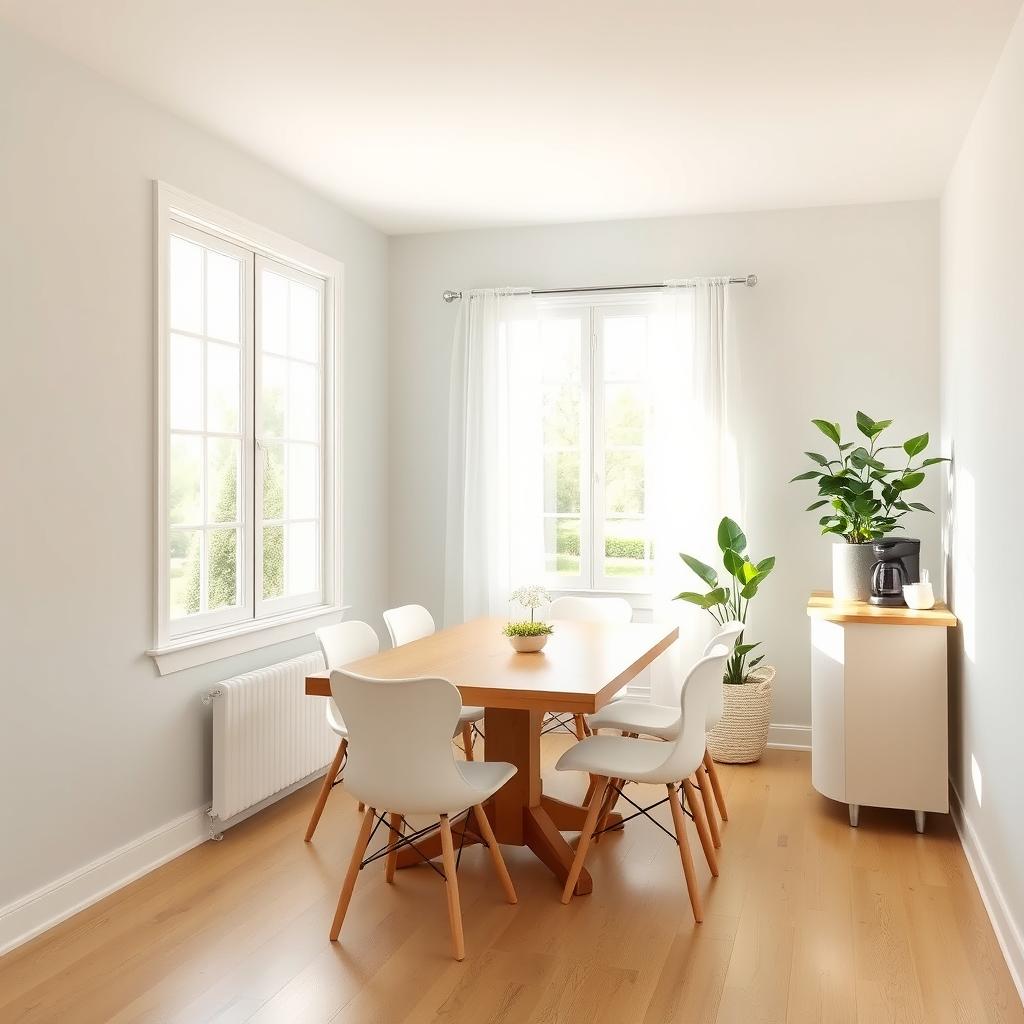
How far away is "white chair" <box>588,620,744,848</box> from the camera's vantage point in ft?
11.7

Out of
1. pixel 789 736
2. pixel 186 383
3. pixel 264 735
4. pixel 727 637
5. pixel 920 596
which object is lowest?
pixel 789 736

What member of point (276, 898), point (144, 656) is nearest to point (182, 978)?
point (276, 898)

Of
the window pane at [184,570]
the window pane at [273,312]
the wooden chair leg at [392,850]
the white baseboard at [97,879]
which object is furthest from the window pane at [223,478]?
the wooden chair leg at [392,850]

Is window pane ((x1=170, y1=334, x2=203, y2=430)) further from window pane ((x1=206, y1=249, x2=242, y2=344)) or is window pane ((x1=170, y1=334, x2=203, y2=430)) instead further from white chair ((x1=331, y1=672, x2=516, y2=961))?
white chair ((x1=331, y1=672, x2=516, y2=961))

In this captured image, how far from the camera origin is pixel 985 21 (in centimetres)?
294

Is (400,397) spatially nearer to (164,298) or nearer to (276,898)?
(164,298)

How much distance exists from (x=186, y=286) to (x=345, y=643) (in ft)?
5.07

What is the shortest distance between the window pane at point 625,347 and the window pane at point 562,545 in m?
0.85

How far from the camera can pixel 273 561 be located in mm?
4539

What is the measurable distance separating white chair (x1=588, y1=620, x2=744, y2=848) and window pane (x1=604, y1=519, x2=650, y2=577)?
54.2 inches

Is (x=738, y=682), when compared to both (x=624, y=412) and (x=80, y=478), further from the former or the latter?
(x=80, y=478)

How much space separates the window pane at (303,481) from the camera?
185 inches

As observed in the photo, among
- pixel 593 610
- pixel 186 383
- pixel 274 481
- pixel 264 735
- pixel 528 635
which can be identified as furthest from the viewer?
pixel 593 610

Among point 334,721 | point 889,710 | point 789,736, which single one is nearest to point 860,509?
point 889,710
